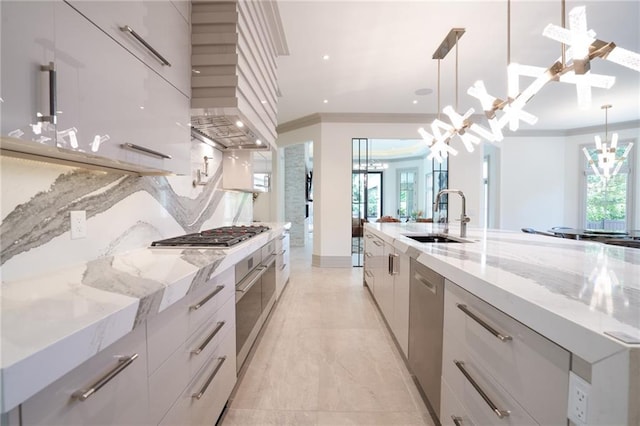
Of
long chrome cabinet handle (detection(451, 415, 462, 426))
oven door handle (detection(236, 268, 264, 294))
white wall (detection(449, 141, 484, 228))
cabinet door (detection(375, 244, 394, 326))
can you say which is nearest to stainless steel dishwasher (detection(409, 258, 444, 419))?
long chrome cabinet handle (detection(451, 415, 462, 426))

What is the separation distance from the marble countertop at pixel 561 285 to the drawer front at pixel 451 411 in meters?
0.51

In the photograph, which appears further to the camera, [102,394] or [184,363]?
[184,363]

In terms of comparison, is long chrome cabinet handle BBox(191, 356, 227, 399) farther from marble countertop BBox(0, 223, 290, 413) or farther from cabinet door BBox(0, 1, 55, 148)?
cabinet door BBox(0, 1, 55, 148)

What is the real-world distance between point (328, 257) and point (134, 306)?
449cm

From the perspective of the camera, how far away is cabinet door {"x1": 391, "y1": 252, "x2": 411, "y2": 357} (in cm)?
178

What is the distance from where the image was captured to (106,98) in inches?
37.3

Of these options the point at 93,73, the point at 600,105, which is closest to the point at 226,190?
the point at 93,73

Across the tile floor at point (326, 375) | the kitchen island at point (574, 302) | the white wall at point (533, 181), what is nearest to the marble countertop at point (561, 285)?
the kitchen island at point (574, 302)

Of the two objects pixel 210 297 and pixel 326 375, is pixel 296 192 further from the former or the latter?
pixel 210 297

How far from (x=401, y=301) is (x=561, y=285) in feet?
3.81

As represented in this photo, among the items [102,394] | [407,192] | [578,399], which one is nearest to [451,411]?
[578,399]

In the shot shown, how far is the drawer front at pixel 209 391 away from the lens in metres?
0.99

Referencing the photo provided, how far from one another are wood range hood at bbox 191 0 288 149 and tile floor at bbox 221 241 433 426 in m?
1.77

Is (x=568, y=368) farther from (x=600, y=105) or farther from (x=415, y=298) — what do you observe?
(x=600, y=105)
